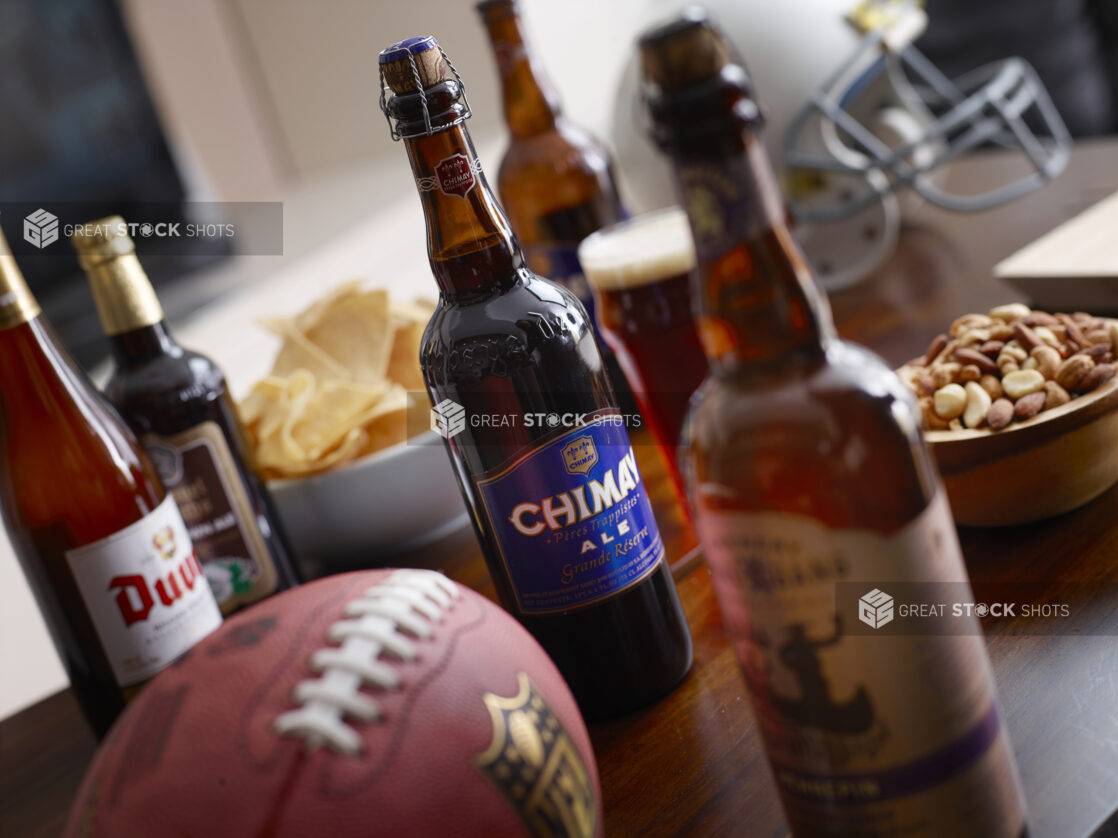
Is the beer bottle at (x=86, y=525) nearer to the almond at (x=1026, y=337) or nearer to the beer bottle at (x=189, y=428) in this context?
the beer bottle at (x=189, y=428)

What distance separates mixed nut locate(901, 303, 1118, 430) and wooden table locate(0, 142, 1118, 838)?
0.10m

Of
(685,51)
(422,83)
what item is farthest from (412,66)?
(685,51)

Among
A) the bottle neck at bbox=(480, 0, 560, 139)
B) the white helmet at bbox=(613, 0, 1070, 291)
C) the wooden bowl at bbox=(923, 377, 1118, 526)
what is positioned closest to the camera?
the wooden bowl at bbox=(923, 377, 1118, 526)

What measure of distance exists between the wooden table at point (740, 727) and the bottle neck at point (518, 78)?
0.42 metres

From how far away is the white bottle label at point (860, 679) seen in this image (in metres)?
0.40

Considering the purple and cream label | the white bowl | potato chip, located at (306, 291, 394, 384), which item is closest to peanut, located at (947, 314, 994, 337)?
the purple and cream label

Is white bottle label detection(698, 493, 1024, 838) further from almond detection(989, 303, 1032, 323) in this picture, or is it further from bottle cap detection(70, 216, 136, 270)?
bottle cap detection(70, 216, 136, 270)

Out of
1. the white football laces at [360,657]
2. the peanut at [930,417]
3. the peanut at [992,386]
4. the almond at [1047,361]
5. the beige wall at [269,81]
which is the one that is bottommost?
the peanut at [930,417]

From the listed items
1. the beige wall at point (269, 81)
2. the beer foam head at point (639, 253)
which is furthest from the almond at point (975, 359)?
the beige wall at point (269, 81)

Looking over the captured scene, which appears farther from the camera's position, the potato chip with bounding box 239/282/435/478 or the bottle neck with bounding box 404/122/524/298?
the potato chip with bounding box 239/282/435/478

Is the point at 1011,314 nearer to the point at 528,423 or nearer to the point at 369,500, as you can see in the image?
the point at 528,423

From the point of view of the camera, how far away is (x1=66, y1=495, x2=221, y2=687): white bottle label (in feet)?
2.36

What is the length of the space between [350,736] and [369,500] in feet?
1.76

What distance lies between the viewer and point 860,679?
0.41m
